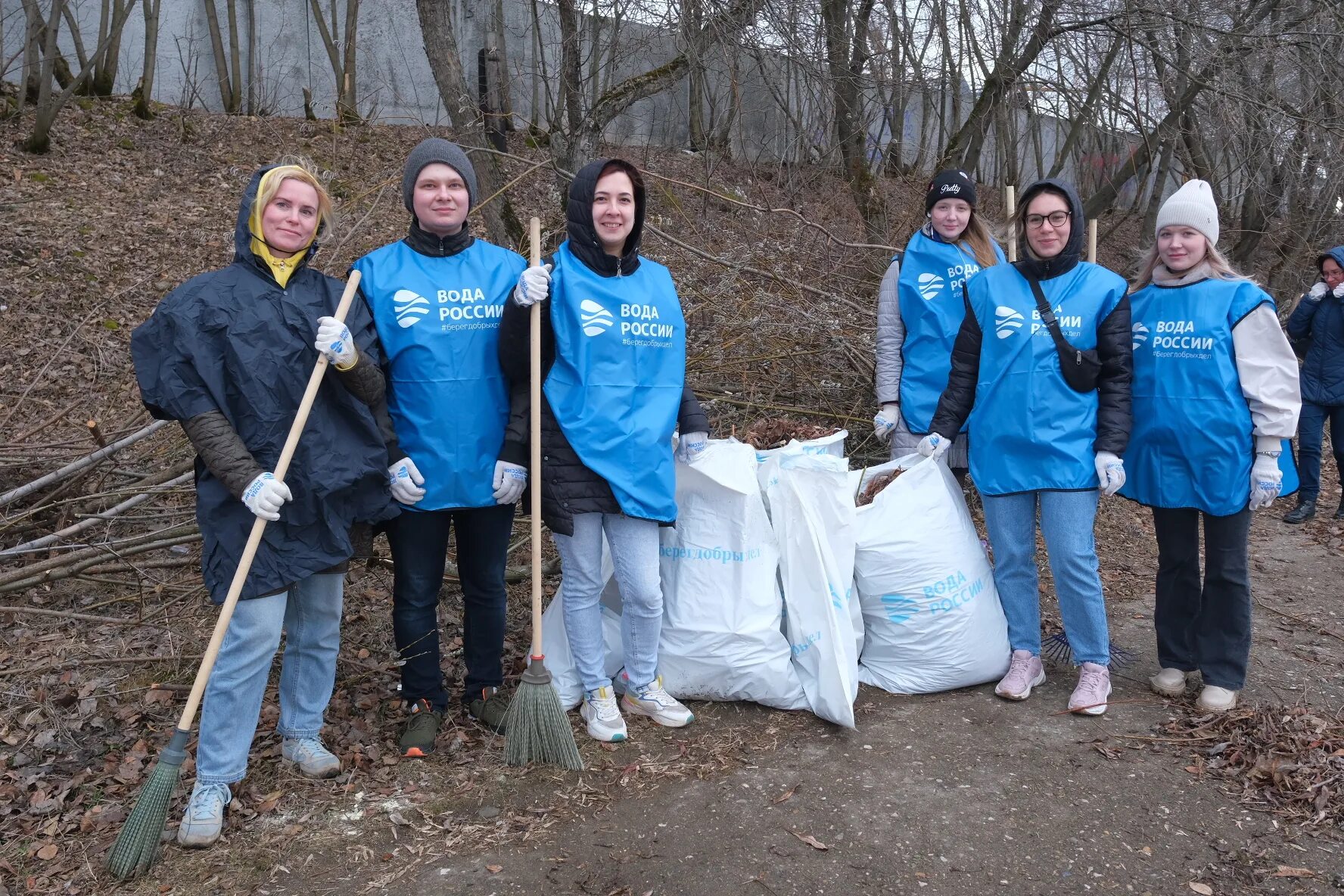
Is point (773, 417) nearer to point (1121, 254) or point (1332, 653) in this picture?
point (1332, 653)

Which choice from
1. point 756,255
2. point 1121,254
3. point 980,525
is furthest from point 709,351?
point 1121,254

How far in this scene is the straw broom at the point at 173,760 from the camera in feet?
7.75

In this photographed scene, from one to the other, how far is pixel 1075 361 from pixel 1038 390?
0.14 m

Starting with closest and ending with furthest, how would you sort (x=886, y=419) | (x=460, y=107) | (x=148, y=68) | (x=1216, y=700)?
(x=1216, y=700) < (x=886, y=419) < (x=460, y=107) < (x=148, y=68)

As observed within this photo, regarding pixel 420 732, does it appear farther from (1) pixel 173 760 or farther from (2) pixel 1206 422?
(2) pixel 1206 422

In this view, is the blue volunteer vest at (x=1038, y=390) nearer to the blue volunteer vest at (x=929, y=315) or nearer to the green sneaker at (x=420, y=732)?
the blue volunteer vest at (x=929, y=315)

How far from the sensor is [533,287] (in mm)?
2822

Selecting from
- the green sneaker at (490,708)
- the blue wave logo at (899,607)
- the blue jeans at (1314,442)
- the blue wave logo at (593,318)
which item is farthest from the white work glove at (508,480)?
the blue jeans at (1314,442)

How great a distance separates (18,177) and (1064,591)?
29.8 ft

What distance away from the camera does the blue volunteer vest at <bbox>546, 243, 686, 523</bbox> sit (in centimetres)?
293

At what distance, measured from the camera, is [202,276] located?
2.56m

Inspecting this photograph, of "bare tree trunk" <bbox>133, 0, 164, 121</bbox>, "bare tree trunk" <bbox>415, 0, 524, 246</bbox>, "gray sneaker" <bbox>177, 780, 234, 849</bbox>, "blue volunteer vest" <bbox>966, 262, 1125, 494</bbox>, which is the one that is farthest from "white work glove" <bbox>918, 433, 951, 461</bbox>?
"bare tree trunk" <bbox>133, 0, 164, 121</bbox>

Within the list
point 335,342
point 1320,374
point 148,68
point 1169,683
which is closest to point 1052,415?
point 1169,683

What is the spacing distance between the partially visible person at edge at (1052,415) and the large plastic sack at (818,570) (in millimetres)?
499
